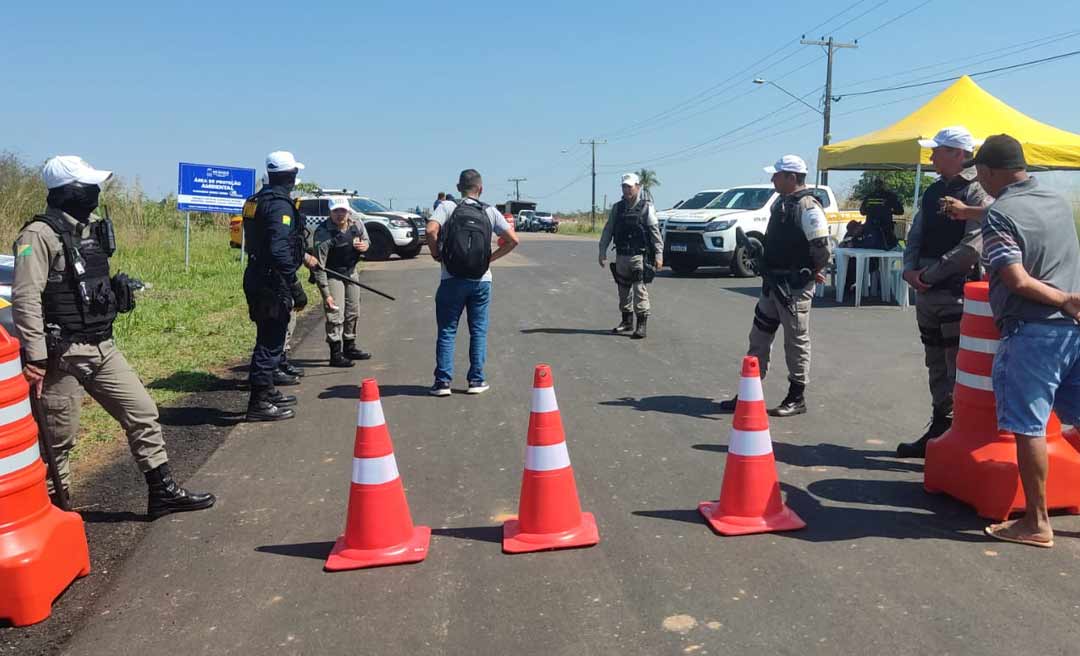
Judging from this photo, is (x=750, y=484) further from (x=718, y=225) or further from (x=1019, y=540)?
(x=718, y=225)

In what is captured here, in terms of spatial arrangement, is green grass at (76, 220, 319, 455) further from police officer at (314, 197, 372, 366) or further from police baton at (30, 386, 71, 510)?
police baton at (30, 386, 71, 510)

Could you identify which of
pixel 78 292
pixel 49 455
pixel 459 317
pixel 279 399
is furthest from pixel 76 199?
pixel 459 317

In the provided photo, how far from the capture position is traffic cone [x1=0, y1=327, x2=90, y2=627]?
338cm

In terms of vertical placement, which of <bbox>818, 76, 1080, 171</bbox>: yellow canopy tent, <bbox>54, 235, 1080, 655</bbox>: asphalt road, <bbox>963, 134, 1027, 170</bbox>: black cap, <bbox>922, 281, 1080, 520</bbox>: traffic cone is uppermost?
<bbox>818, 76, 1080, 171</bbox>: yellow canopy tent

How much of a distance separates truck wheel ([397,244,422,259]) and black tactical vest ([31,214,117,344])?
1963 cm

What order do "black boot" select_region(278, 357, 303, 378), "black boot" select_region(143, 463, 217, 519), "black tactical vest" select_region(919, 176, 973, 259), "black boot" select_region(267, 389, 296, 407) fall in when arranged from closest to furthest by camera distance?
"black boot" select_region(143, 463, 217, 519)
"black tactical vest" select_region(919, 176, 973, 259)
"black boot" select_region(267, 389, 296, 407)
"black boot" select_region(278, 357, 303, 378)

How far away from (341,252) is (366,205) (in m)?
16.1

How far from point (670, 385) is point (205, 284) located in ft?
36.8

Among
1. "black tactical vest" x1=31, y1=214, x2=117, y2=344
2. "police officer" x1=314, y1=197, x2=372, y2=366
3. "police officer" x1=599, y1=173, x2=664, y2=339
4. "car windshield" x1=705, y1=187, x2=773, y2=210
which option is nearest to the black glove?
"police officer" x1=314, y1=197, x2=372, y2=366

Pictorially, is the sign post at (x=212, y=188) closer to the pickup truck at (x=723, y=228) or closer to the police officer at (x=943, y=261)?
the pickup truck at (x=723, y=228)

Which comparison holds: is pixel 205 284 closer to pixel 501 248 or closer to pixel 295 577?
pixel 501 248

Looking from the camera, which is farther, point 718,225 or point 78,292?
point 718,225

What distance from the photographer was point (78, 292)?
4.16 m

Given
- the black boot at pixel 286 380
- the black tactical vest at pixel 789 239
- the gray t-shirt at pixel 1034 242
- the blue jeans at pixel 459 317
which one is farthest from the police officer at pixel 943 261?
the black boot at pixel 286 380
